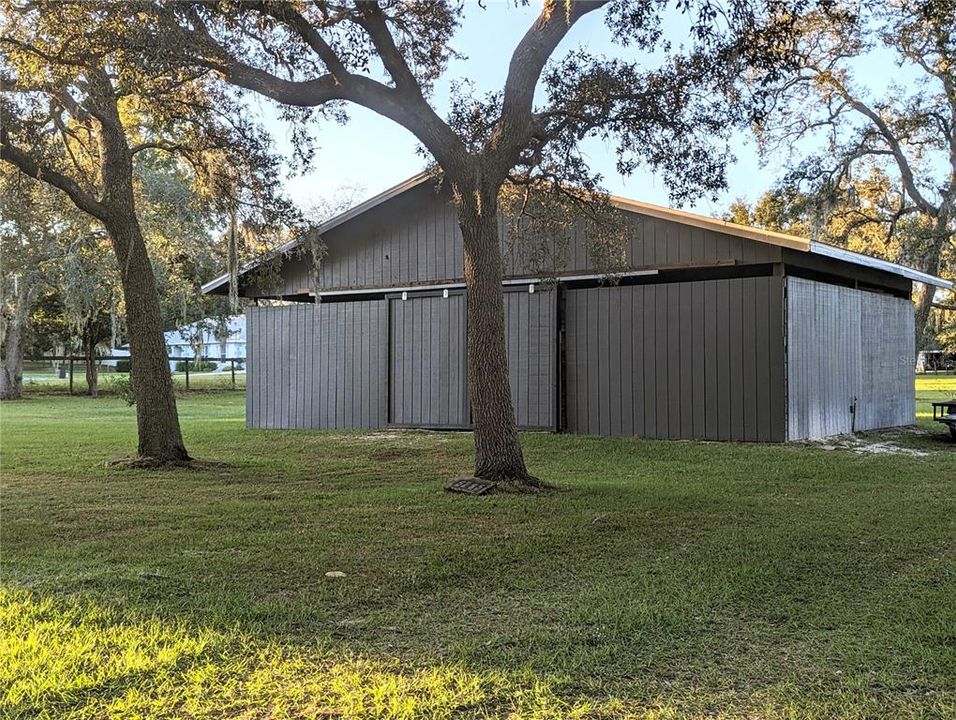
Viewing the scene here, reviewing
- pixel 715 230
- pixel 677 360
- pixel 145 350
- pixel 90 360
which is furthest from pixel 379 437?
pixel 90 360

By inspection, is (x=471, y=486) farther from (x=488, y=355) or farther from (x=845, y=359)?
(x=845, y=359)

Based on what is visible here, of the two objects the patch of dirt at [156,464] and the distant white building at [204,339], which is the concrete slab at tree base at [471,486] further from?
the distant white building at [204,339]

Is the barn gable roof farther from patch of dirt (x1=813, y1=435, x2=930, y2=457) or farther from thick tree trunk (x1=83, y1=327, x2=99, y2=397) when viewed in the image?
thick tree trunk (x1=83, y1=327, x2=99, y2=397)

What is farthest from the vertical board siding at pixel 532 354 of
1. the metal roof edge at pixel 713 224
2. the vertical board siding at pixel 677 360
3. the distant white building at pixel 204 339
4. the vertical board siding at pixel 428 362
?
the distant white building at pixel 204 339

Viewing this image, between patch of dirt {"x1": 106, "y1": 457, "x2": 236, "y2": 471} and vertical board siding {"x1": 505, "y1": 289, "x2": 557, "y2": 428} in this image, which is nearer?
patch of dirt {"x1": 106, "y1": 457, "x2": 236, "y2": 471}

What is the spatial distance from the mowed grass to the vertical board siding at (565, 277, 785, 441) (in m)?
3.50

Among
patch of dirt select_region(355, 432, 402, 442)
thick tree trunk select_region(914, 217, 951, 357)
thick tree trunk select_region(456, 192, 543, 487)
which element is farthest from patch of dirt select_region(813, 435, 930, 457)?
→ thick tree trunk select_region(914, 217, 951, 357)

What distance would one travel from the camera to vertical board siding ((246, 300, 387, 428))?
1510cm

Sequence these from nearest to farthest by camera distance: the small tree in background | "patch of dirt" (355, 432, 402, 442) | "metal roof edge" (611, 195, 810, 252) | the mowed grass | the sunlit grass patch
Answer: the sunlit grass patch → the mowed grass → "metal roof edge" (611, 195, 810, 252) → "patch of dirt" (355, 432, 402, 442) → the small tree in background

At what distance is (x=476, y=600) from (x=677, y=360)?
29.0 ft

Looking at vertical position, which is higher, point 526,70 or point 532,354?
point 526,70

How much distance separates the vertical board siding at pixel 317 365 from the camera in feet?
49.5

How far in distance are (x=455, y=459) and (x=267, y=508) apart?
409cm

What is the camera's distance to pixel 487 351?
320 inches
